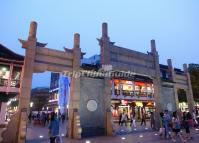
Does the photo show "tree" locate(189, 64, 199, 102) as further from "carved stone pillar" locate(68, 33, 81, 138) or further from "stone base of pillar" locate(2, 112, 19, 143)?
"stone base of pillar" locate(2, 112, 19, 143)

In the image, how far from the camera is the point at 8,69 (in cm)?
2259

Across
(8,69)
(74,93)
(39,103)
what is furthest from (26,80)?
(39,103)

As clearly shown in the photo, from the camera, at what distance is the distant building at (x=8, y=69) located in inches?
834

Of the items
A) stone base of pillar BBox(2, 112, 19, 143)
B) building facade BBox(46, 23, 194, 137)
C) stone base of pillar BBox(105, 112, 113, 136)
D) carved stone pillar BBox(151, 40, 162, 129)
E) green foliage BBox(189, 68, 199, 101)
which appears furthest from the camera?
green foliage BBox(189, 68, 199, 101)

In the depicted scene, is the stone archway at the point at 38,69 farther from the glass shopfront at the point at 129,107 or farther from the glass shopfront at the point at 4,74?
the glass shopfront at the point at 129,107

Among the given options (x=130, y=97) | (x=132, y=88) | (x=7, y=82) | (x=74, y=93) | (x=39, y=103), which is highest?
(x=132, y=88)

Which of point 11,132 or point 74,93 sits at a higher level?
point 74,93

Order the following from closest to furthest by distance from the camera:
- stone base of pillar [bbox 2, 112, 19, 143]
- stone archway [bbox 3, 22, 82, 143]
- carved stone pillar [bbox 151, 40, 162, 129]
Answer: stone base of pillar [bbox 2, 112, 19, 143]
stone archway [bbox 3, 22, 82, 143]
carved stone pillar [bbox 151, 40, 162, 129]

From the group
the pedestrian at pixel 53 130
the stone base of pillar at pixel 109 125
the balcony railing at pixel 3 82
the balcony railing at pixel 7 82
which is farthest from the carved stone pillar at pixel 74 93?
the balcony railing at pixel 3 82

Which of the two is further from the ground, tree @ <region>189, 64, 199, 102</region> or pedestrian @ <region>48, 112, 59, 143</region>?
tree @ <region>189, 64, 199, 102</region>

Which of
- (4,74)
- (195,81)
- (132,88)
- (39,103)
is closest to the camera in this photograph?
(4,74)

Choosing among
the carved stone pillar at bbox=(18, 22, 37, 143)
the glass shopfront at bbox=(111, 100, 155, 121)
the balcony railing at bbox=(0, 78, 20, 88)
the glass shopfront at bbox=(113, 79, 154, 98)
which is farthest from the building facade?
the glass shopfront at bbox=(111, 100, 155, 121)

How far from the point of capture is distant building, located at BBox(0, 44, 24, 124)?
21172mm

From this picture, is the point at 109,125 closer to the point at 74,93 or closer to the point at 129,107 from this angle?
the point at 74,93
